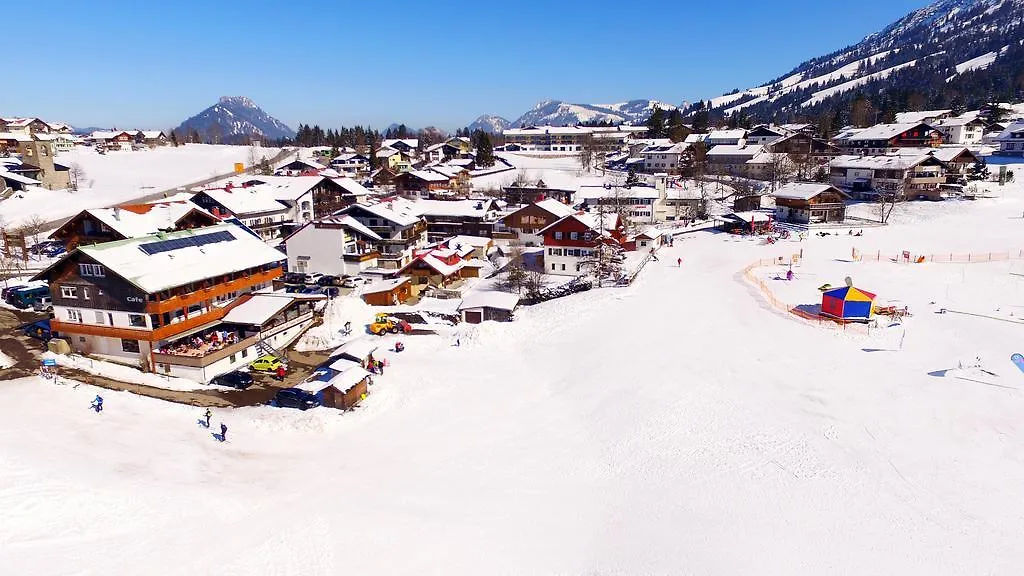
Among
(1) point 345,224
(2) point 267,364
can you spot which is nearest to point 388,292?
(1) point 345,224

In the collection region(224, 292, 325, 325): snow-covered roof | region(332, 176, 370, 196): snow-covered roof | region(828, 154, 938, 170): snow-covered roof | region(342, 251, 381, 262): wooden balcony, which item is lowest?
region(224, 292, 325, 325): snow-covered roof

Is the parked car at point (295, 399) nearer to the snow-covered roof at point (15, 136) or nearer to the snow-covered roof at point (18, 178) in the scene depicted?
the snow-covered roof at point (18, 178)

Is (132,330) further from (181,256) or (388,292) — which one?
(388,292)

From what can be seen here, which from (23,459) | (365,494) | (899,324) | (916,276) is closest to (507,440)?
(365,494)

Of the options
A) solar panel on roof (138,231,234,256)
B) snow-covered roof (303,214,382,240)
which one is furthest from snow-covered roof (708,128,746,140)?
solar panel on roof (138,231,234,256)

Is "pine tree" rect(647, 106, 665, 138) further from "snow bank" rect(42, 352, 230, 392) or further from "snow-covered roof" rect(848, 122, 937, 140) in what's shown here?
"snow bank" rect(42, 352, 230, 392)

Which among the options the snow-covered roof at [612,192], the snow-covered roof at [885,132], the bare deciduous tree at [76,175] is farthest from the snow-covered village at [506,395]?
the snow-covered roof at [885,132]
